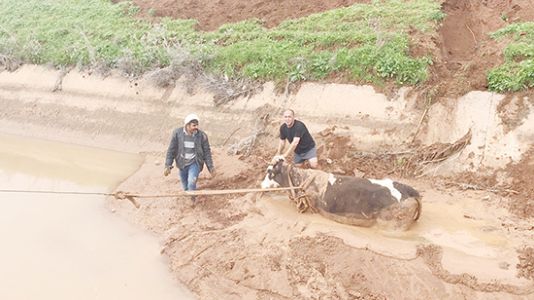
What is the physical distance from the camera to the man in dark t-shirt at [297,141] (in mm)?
8250

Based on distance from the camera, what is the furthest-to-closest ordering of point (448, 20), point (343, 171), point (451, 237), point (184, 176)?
point (448, 20) < point (343, 171) < point (184, 176) < point (451, 237)

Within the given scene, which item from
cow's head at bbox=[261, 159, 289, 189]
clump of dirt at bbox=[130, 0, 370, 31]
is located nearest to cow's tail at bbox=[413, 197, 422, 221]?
cow's head at bbox=[261, 159, 289, 189]

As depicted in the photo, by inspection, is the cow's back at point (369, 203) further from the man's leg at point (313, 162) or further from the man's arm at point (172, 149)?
the man's arm at point (172, 149)

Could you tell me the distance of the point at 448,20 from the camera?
11.4 m

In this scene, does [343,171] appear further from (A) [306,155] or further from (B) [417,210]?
(B) [417,210]

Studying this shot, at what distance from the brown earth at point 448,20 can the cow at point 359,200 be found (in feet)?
9.47

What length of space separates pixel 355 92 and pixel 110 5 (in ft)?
31.9

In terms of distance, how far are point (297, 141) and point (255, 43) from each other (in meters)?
4.28

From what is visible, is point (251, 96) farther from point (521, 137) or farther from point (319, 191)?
point (521, 137)

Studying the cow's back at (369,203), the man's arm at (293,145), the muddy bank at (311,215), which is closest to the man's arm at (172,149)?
the muddy bank at (311,215)

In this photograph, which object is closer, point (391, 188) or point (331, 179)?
point (391, 188)

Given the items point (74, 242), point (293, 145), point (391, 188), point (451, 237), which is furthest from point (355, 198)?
point (74, 242)

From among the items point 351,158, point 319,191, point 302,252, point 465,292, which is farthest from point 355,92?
point 465,292

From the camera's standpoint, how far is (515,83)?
8789 millimetres
